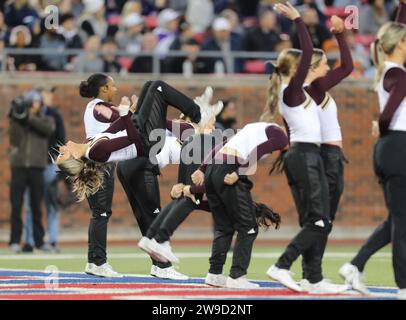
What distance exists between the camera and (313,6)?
71.3 ft

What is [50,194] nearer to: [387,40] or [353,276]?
[353,276]

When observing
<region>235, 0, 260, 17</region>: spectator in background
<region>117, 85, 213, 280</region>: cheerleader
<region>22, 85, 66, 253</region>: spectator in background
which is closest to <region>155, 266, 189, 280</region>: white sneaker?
<region>117, 85, 213, 280</region>: cheerleader

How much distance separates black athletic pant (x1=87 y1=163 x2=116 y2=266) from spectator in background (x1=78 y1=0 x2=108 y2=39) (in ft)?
29.7

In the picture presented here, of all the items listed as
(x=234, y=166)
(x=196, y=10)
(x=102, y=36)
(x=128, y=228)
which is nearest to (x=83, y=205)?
(x=128, y=228)

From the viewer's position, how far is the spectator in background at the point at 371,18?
22.2 meters

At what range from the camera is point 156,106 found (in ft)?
39.1

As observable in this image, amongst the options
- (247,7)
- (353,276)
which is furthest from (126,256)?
(247,7)

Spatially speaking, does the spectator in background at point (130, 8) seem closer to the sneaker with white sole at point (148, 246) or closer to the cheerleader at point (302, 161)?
the sneaker with white sole at point (148, 246)

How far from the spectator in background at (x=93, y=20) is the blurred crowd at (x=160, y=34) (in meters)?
0.02

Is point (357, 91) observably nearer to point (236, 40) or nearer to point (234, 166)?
point (236, 40)

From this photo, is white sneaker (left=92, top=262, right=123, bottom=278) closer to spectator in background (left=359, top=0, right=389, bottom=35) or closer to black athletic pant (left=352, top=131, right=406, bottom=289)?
black athletic pant (left=352, top=131, right=406, bottom=289)

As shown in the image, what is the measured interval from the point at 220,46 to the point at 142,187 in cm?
906
